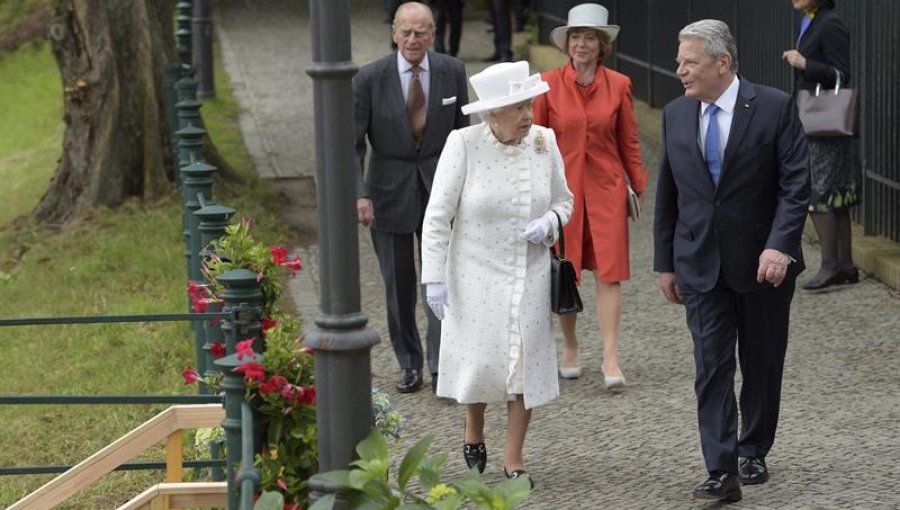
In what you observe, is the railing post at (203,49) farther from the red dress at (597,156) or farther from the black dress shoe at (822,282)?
the red dress at (597,156)

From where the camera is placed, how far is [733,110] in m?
6.41

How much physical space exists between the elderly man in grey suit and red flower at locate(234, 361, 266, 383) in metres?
3.62

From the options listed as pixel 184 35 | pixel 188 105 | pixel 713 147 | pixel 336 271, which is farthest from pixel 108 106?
pixel 336 271

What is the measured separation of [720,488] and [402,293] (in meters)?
2.64

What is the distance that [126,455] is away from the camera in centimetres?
582

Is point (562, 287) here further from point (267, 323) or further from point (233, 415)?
point (233, 415)

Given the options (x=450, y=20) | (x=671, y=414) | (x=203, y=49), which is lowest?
(x=671, y=414)

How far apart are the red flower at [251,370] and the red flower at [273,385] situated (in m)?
0.02

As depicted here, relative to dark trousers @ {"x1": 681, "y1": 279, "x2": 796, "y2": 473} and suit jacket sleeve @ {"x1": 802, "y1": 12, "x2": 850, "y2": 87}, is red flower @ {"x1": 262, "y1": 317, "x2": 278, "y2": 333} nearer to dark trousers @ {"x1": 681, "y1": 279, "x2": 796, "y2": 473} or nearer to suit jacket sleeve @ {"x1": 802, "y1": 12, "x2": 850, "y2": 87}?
dark trousers @ {"x1": 681, "y1": 279, "x2": 796, "y2": 473}

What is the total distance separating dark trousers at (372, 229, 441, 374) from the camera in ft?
28.1

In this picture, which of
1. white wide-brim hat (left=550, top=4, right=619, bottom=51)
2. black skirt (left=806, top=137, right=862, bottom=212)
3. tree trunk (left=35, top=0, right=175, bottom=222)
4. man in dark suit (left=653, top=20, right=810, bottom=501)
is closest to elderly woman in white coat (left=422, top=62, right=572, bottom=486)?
man in dark suit (left=653, top=20, right=810, bottom=501)

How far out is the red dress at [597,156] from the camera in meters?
8.38

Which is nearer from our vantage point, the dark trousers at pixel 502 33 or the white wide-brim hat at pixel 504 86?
the white wide-brim hat at pixel 504 86

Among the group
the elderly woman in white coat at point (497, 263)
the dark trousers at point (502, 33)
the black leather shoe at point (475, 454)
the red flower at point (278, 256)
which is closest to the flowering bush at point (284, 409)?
the red flower at point (278, 256)
